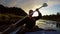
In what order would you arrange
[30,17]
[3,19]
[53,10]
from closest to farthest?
[30,17], [3,19], [53,10]

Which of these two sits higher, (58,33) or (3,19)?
(3,19)

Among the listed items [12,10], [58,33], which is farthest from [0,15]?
[58,33]

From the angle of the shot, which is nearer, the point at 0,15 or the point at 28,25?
the point at 28,25

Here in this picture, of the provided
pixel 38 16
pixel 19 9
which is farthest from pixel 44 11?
pixel 38 16

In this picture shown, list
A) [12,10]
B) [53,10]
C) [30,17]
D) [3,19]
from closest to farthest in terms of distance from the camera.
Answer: [30,17]
[3,19]
[12,10]
[53,10]

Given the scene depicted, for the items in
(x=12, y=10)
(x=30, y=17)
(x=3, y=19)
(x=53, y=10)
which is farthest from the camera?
(x=53, y=10)

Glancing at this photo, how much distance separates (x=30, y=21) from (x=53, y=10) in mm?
1910

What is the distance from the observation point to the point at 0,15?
3.38 metres

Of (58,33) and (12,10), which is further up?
(12,10)

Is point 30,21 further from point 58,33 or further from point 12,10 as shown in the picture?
point 12,10

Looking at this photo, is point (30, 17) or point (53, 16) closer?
point (30, 17)

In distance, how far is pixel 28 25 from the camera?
257 cm

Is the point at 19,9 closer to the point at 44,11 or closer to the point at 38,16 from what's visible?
the point at 44,11

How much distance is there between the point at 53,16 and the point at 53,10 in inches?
11.0
